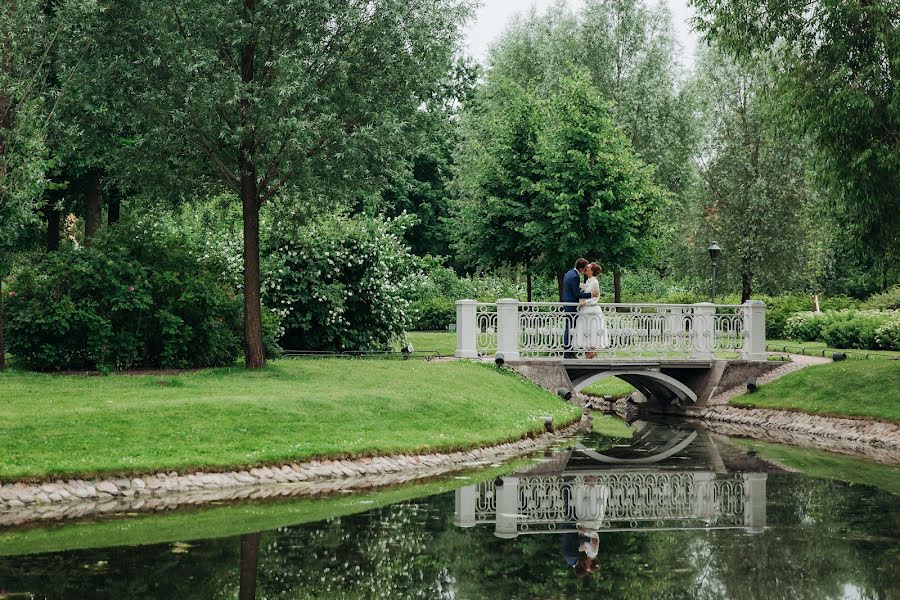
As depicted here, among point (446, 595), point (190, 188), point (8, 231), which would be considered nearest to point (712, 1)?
point (190, 188)

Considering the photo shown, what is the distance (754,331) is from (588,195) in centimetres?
805

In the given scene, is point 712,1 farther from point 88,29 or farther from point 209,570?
point 209,570

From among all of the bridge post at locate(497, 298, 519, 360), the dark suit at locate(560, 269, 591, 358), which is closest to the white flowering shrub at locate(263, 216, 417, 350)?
the bridge post at locate(497, 298, 519, 360)

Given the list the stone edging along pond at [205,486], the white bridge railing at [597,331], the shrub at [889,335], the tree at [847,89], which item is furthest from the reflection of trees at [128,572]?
the shrub at [889,335]

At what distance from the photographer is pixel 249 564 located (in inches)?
428

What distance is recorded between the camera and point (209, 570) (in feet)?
34.7

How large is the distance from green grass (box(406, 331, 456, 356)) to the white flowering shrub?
2.38 meters

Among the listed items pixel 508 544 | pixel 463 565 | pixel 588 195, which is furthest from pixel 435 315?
pixel 463 565

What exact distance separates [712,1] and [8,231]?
16836 mm

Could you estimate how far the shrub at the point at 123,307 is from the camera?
885 inches

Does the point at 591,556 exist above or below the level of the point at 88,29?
below

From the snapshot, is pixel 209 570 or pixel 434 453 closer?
pixel 209 570

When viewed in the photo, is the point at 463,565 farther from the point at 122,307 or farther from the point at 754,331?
the point at 754,331

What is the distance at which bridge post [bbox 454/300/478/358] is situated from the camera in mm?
27359
